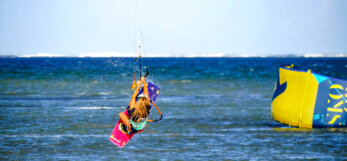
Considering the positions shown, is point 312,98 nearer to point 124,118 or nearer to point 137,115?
point 137,115

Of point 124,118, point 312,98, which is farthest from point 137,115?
point 312,98

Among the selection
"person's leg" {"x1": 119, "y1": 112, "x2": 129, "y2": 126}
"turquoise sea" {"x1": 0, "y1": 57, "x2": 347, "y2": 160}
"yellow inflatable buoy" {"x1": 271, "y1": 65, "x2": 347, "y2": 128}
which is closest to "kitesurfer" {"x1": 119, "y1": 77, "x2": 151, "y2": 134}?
"person's leg" {"x1": 119, "y1": 112, "x2": 129, "y2": 126}

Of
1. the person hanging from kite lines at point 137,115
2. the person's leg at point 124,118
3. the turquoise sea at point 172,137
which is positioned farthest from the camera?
the turquoise sea at point 172,137

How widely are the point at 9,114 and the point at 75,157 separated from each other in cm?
865

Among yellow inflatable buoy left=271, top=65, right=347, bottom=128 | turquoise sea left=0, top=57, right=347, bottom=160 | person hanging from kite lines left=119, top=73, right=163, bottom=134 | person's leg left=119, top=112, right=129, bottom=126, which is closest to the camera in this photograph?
person hanging from kite lines left=119, top=73, right=163, bottom=134

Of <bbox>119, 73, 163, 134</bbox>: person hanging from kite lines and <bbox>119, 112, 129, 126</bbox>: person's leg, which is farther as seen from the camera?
<bbox>119, 112, 129, 126</bbox>: person's leg

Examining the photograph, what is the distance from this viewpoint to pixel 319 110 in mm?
14156

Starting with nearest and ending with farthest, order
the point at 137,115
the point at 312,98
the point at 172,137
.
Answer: the point at 137,115
the point at 312,98
the point at 172,137

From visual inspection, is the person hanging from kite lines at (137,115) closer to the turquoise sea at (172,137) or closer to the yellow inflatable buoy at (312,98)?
the turquoise sea at (172,137)

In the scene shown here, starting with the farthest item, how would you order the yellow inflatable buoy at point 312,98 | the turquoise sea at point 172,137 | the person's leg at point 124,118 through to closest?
the yellow inflatable buoy at point 312,98, the turquoise sea at point 172,137, the person's leg at point 124,118

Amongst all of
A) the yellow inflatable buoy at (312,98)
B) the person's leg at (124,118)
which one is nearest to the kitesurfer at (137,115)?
the person's leg at (124,118)

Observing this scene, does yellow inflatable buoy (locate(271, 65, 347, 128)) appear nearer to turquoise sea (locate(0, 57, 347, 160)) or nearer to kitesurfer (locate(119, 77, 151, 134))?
turquoise sea (locate(0, 57, 347, 160))

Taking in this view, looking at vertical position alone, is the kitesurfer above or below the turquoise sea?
above

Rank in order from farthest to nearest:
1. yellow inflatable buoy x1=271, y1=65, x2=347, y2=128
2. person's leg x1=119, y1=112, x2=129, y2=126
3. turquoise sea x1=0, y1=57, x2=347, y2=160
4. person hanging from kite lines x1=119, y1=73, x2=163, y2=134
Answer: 1. yellow inflatable buoy x1=271, y1=65, x2=347, y2=128
2. turquoise sea x1=0, y1=57, x2=347, y2=160
3. person's leg x1=119, y1=112, x2=129, y2=126
4. person hanging from kite lines x1=119, y1=73, x2=163, y2=134
